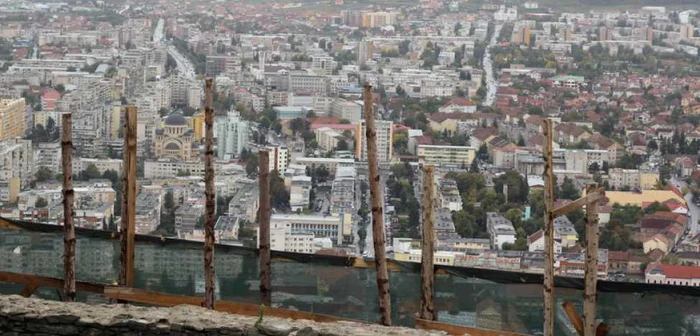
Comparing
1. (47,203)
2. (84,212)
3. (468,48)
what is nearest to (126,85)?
(468,48)

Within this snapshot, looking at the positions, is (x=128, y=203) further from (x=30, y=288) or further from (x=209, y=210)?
(x=30, y=288)

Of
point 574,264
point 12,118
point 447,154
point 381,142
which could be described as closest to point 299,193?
point 381,142

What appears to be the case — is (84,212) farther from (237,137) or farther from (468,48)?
(468,48)

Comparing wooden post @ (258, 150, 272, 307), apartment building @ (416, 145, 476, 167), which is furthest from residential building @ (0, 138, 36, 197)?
wooden post @ (258, 150, 272, 307)

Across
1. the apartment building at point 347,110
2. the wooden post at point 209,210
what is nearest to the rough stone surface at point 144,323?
the wooden post at point 209,210

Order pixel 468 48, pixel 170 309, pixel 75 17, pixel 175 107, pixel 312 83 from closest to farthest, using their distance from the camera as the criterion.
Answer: pixel 170 309 → pixel 175 107 → pixel 312 83 → pixel 468 48 → pixel 75 17
